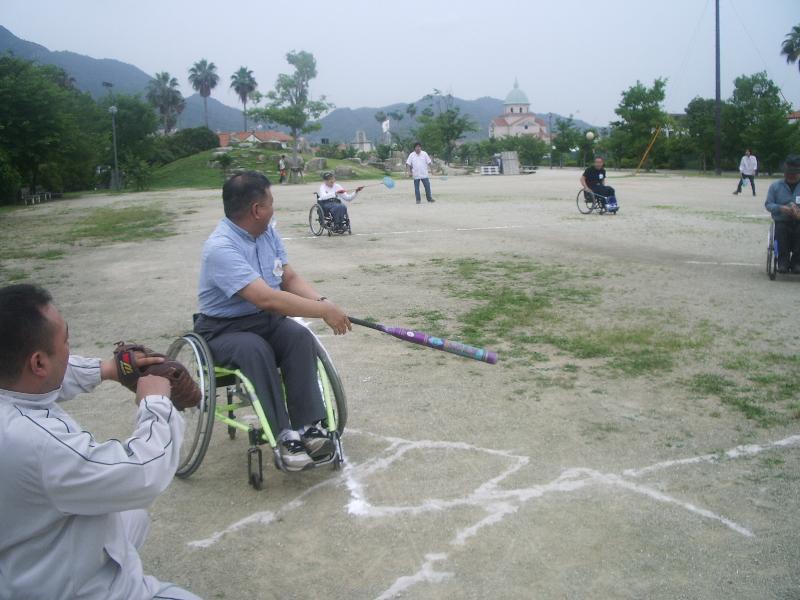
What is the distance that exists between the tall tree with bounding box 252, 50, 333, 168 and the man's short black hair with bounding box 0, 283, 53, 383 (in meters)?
50.5

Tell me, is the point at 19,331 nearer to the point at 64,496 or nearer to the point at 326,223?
the point at 64,496

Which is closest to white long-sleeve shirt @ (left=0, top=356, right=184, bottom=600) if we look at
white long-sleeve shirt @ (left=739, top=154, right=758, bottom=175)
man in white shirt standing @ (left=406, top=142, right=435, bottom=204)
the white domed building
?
man in white shirt standing @ (left=406, top=142, right=435, bottom=204)

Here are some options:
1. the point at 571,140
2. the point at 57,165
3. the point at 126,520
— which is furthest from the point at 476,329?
the point at 571,140

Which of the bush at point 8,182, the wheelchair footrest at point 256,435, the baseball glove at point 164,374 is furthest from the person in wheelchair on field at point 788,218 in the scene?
the bush at point 8,182

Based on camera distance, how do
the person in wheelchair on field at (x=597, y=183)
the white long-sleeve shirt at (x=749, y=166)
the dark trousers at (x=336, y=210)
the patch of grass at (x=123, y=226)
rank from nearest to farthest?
the dark trousers at (x=336, y=210) → the patch of grass at (x=123, y=226) → the person in wheelchair on field at (x=597, y=183) → the white long-sleeve shirt at (x=749, y=166)

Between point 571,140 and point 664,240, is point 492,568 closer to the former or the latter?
point 664,240

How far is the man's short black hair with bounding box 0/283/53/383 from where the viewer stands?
1.67m

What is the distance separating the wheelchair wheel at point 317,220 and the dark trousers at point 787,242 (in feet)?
24.8

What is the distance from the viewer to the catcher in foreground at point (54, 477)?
162 cm

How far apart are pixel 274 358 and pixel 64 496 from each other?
1819mm

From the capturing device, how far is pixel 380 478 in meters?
3.40

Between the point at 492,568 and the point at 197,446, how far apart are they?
5.09 feet

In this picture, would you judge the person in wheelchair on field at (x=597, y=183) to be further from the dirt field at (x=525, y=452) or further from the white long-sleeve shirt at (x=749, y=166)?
the white long-sleeve shirt at (x=749, y=166)

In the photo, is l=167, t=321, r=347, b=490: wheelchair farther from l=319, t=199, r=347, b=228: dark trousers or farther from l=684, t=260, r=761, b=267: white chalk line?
l=319, t=199, r=347, b=228: dark trousers
